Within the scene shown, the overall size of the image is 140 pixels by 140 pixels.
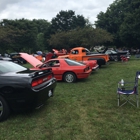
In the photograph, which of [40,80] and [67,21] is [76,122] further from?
[67,21]

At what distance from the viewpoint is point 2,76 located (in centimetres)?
464

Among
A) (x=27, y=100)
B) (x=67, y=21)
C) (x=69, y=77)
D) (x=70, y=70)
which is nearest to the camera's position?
(x=27, y=100)

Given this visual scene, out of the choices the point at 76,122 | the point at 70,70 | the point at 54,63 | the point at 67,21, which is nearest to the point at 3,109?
the point at 76,122

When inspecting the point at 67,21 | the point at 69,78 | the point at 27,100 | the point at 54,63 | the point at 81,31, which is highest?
the point at 67,21

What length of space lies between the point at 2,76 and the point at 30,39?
40005 mm

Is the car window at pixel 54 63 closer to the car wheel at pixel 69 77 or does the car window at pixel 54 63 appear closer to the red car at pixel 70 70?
the red car at pixel 70 70

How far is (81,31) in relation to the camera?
27.5 meters

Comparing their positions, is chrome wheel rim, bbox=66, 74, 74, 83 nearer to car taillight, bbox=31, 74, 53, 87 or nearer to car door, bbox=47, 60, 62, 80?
car door, bbox=47, 60, 62, 80

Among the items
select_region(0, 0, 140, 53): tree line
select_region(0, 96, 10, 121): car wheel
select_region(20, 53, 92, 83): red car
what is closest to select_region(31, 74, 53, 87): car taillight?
select_region(0, 96, 10, 121): car wheel

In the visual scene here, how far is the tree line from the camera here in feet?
89.4

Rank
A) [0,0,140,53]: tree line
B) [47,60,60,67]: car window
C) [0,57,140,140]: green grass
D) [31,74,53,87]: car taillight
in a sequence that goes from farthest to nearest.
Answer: [0,0,140,53]: tree line < [47,60,60,67]: car window < [31,74,53,87]: car taillight < [0,57,140,140]: green grass

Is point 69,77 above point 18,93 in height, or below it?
below

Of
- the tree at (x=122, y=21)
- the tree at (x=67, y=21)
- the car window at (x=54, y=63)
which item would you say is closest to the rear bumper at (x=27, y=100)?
the car window at (x=54, y=63)

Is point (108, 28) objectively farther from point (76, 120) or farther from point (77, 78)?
point (76, 120)
